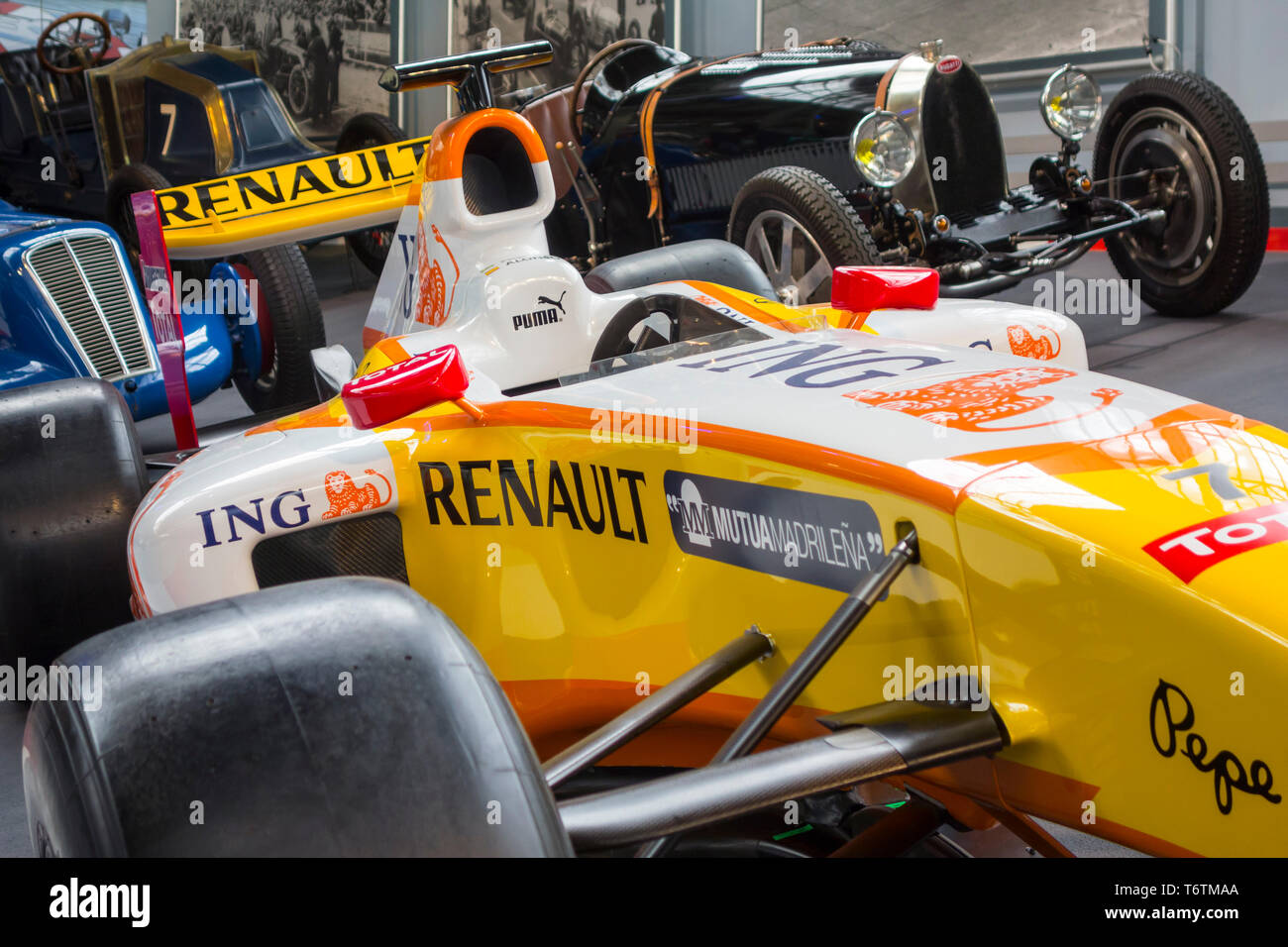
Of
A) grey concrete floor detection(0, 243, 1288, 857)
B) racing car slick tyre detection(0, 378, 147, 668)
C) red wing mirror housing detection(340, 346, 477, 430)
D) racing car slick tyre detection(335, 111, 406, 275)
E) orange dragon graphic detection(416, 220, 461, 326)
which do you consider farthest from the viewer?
racing car slick tyre detection(335, 111, 406, 275)

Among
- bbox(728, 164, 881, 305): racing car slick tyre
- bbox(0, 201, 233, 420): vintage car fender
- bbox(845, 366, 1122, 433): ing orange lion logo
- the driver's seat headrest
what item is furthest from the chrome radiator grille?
bbox(845, 366, 1122, 433): ing orange lion logo

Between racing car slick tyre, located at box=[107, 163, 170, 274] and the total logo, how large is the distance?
12.9 feet

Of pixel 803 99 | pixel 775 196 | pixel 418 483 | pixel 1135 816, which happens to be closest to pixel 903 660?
pixel 1135 816

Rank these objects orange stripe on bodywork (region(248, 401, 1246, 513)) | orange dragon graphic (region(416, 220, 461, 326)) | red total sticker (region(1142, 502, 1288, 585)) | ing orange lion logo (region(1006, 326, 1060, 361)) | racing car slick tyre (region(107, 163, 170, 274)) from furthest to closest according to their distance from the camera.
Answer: racing car slick tyre (region(107, 163, 170, 274)) < orange dragon graphic (region(416, 220, 461, 326)) < ing orange lion logo (region(1006, 326, 1060, 361)) < orange stripe on bodywork (region(248, 401, 1246, 513)) < red total sticker (region(1142, 502, 1288, 585))

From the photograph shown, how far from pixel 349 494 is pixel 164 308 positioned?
1.76 meters

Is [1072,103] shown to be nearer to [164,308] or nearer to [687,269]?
[687,269]

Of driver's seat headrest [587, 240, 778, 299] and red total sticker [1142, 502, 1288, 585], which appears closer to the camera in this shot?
red total sticker [1142, 502, 1288, 585]

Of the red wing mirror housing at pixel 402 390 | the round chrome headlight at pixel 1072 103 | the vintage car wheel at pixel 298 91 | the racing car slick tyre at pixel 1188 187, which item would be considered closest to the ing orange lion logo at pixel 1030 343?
the red wing mirror housing at pixel 402 390

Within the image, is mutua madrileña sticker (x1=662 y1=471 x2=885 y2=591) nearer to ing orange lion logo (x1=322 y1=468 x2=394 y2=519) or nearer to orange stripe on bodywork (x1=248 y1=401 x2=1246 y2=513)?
orange stripe on bodywork (x1=248 y1=401 x2=1246 y2=513)

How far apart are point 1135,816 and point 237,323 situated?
4496mm

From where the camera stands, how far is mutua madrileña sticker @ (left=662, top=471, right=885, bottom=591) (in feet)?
5.10

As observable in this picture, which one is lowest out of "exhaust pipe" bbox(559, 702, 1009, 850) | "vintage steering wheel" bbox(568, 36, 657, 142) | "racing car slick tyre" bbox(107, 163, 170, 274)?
"exhaust pipe" bbox(559, 702, 1009, 850)

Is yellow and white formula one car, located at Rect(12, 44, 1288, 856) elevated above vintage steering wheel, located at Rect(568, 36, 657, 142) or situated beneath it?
situated beneath
